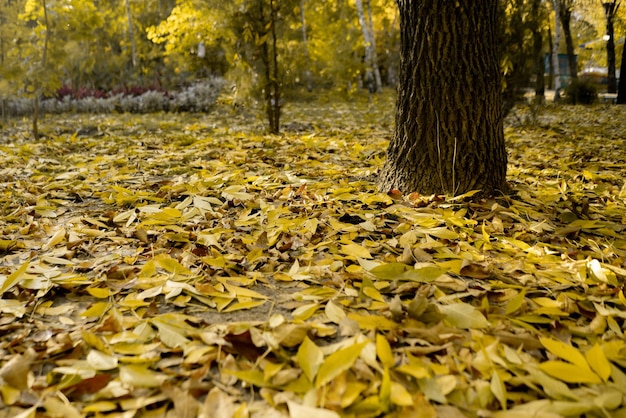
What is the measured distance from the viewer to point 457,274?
1616mm

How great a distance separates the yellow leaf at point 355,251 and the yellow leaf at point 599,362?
798mm

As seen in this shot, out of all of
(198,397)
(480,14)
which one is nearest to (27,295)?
(198,397)

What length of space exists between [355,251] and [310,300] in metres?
0.38

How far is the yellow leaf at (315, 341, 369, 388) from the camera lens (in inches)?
41.4

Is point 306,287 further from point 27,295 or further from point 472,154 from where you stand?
point 472,154

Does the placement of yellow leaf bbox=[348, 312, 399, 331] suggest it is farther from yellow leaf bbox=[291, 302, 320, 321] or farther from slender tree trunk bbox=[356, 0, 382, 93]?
slender tree trunk bbox=[356, 0, 382, 93]

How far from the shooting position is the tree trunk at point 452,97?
2.43 metres

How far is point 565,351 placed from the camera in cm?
115

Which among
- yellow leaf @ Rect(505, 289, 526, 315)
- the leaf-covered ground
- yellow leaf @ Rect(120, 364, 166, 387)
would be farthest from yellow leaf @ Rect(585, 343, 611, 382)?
yellow leaf @ Rect(120, 364, 166, 387)

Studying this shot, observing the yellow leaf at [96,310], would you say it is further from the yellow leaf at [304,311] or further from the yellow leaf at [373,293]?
the yellow leaf at [373,293]

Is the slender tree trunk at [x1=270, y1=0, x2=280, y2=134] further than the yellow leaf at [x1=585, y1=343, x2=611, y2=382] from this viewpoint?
Yes

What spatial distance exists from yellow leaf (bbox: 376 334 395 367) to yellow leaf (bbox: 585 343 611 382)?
1.58 ft

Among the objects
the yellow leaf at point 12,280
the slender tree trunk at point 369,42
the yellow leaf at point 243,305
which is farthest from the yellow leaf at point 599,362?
the slender tree trunk at point 369,42

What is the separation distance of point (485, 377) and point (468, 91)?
5.76 feet
